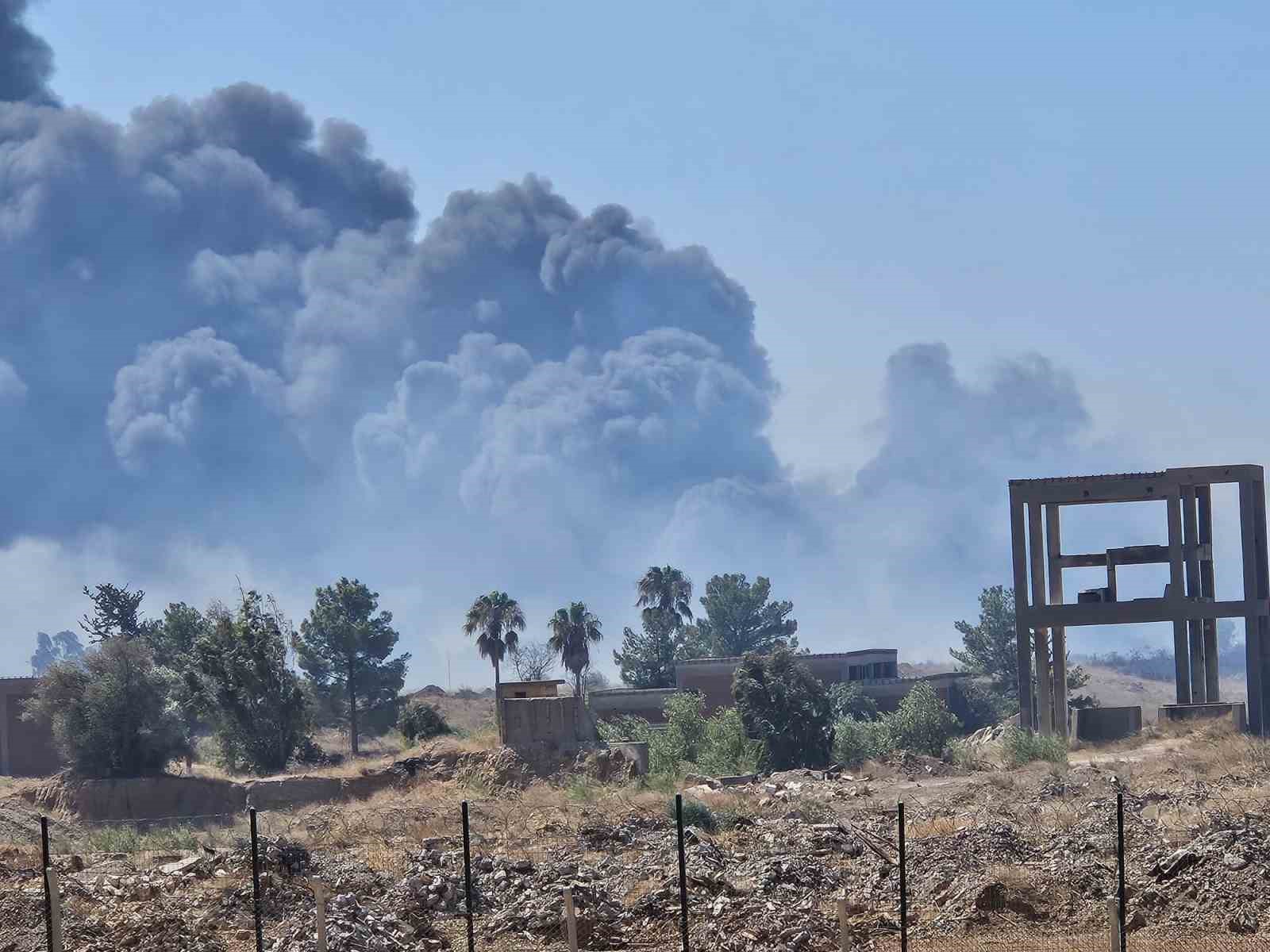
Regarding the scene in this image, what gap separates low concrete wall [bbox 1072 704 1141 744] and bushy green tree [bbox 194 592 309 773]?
35.2 metres

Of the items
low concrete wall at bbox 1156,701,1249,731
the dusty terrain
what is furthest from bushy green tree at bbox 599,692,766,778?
the dusty terrain

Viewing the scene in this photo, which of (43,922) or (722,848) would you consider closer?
(43,922)

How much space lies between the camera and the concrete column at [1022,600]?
72562 mm

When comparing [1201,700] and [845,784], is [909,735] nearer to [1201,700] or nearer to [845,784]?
[1201,700]

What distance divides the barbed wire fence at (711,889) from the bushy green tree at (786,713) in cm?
4103

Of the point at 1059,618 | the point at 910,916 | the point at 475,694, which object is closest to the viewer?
the point at 910,916

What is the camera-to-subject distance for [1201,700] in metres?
73.9

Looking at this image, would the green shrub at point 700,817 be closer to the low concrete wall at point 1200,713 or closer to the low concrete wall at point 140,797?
the low concrete wall at point 140,797

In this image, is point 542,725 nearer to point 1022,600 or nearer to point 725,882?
point 1022,600

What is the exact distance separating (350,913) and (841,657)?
306ft

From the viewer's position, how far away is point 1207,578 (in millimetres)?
75625

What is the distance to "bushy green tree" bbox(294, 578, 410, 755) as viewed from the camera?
399ft

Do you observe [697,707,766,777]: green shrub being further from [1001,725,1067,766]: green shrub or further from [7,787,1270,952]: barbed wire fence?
[7,787,1270,952]: barbed wire fence

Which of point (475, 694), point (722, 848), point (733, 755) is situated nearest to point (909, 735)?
point (733, 755)
